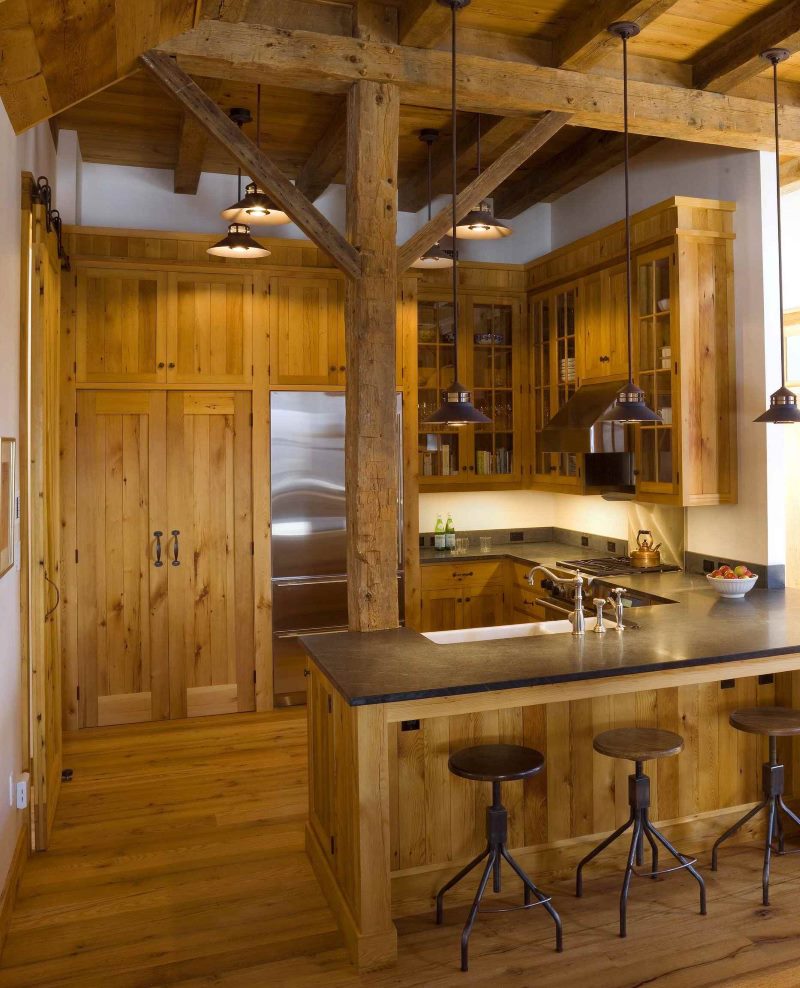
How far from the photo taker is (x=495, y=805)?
2.86 meters

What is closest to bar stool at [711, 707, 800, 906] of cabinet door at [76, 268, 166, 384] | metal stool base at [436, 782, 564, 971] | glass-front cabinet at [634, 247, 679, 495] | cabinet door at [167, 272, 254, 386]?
metal stool base at [436, 782, 564, 971]

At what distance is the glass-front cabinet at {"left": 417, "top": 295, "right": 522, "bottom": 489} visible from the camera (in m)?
6.03

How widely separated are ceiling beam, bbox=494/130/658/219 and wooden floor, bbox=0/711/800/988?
3893mm

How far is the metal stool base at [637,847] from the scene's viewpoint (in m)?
2.91

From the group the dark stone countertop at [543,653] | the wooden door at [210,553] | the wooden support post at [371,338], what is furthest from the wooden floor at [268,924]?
the wooden door at [210,553]

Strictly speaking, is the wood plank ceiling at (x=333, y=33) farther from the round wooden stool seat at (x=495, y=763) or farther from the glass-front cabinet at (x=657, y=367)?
the round wooden stool seat at (x=495, y=763)

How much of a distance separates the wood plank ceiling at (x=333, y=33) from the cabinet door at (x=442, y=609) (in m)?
2.80

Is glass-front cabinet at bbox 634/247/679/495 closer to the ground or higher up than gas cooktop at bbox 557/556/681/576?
higher up

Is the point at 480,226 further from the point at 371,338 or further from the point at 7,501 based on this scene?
the point at 7,501

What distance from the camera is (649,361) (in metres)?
4.76

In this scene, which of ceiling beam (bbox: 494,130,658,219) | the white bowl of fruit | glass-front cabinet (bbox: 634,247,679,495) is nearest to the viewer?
the white bowl of fruit

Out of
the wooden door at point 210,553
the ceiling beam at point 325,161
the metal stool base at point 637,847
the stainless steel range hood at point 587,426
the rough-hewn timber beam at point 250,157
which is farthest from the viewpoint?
the wooden door at point 210,553

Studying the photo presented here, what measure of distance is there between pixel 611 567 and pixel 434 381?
188 cm

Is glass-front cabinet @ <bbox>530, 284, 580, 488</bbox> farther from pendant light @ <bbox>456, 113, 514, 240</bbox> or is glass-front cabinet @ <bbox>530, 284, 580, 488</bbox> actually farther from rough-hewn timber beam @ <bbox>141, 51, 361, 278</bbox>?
rough-hewn timber beam @ <bbox>141, 51, 361, 278</bbox>
